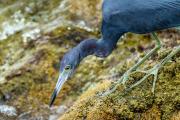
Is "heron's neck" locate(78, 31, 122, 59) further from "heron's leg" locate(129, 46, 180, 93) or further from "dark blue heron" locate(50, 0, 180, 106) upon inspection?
"heron's leg" locate(129, 46, 180, 93)

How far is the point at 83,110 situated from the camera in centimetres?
443

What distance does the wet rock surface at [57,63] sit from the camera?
14.5 feet

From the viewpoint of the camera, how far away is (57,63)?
5.90 metres

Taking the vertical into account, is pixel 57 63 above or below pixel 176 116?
below

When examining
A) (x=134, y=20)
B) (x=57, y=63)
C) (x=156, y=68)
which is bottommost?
(x=57, y=63)

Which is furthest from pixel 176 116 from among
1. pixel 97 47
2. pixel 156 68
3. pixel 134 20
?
pixel 97 47

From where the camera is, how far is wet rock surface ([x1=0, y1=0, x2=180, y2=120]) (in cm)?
441

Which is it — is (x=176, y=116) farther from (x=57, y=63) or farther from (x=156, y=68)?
(x=57, y=63)

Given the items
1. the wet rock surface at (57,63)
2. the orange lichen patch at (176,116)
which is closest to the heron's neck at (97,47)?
the wet rock surface at (57,63)

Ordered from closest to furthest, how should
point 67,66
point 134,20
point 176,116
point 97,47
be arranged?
1. point 176,116
2. point 134,20
3. point 67,66
4. point 97,47

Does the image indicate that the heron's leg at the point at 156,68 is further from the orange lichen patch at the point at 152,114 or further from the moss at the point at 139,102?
the orange lichen patch at the point at 152,114

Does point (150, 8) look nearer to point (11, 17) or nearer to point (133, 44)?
point (133, 44)

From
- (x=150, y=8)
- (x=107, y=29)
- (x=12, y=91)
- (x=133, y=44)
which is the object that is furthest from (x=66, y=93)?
(x=150, y=8)

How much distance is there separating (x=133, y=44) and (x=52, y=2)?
1.30 metres
